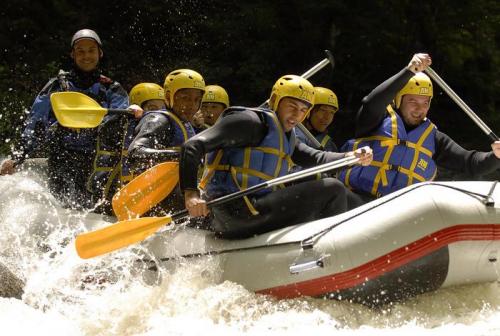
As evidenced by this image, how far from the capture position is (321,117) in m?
6.11

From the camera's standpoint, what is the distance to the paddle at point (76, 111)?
212 inches

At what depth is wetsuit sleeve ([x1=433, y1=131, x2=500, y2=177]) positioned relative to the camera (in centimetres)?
465

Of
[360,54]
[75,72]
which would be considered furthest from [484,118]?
[75,72]

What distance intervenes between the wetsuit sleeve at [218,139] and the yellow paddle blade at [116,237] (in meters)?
0.35

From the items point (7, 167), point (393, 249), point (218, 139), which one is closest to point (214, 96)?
point (7, 167)

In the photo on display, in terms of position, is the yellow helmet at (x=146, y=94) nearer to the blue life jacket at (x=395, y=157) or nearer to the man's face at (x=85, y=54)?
the man's face at (x=85, y=54)

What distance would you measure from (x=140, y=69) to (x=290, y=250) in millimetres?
7605

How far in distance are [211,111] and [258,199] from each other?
2.37 metres

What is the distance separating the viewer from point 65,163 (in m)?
5.82

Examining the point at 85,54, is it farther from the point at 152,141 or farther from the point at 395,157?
the point at 395,157

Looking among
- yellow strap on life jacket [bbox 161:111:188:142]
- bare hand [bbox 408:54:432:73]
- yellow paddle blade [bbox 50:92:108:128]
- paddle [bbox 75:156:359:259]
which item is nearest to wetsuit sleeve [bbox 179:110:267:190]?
paddle [bbox 75:156:359:259]

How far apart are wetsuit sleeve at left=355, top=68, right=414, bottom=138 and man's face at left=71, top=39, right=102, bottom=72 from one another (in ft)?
8.09

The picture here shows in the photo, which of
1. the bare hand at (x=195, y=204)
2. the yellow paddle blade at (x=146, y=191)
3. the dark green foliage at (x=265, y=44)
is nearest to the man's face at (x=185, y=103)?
the yellow paddle blade at (x=146, y=191)

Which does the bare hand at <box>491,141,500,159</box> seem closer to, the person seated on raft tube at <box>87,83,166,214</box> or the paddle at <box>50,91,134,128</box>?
the person seated on raft tube at <box>87,83,166,214</box>
